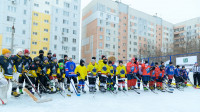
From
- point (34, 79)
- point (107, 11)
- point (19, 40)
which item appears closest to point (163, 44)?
point (107, 11)

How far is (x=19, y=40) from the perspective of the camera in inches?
1195

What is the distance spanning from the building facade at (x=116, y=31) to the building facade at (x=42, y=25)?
14.2 feet

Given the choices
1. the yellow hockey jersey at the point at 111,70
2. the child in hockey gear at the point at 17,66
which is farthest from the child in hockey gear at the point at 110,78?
the child in hockey gear at the point at 17,66

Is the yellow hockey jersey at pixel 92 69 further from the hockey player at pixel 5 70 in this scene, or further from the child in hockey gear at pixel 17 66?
the hockey player at pixel 5 70

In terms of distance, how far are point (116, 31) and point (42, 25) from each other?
18.5m

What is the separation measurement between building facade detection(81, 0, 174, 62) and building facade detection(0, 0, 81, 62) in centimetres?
434

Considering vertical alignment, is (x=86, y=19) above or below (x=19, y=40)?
above

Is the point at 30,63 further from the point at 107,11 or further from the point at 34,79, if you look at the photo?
the point at 107,11

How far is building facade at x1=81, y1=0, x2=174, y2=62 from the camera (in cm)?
3934

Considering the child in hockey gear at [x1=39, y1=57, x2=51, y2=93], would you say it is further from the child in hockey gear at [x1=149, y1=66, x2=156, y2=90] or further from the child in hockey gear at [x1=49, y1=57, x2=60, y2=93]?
the child in hockey gear at [x1=149, y1=66, x2=156, y2=90]

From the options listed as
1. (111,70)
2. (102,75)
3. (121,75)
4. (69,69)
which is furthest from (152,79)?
(69,69)

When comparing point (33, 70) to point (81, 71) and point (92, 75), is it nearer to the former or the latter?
point (81, 71)

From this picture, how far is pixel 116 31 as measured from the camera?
42375 mm

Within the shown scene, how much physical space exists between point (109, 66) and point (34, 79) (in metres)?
3.49
